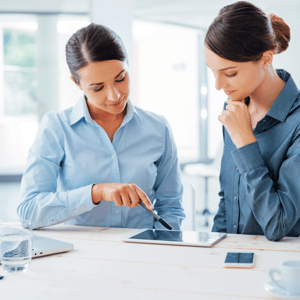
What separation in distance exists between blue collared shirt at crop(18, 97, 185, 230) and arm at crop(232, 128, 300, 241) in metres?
0.47

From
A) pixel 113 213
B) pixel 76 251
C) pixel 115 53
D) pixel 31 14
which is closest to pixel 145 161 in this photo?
pixel 113 213

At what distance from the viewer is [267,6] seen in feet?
14.3

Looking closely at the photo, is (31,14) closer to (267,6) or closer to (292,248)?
(267,6)

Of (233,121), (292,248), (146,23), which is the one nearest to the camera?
(292,248)

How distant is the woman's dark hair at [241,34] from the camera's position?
1.18m

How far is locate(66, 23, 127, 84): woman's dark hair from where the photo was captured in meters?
1.46

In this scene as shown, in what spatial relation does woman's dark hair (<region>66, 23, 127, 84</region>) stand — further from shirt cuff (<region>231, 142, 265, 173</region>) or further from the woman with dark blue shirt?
shirt cuff (<region>231, 142, 265, 173</region>)

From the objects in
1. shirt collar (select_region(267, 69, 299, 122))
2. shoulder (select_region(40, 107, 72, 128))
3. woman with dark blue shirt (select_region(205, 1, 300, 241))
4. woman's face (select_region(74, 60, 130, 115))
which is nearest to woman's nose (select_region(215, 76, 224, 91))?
woman with dark blue shirt (select_region(205, 1, 300, 241))

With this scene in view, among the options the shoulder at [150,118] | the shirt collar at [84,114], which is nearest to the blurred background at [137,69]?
the shoulder at [150,118]

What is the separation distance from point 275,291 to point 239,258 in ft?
0.76

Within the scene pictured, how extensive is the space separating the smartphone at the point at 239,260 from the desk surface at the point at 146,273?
0.01 m

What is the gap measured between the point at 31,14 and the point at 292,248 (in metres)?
3.26

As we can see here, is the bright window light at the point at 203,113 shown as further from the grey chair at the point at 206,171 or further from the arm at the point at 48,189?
the arm at the point at 48,189

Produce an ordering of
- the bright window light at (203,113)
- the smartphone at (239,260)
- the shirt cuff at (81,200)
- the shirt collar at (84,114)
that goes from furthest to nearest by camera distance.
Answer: the bright window light at (203,113) < the shirt collar at (84,114) < the shirt cuff at (81,200) < the smartphone at (239,260)
